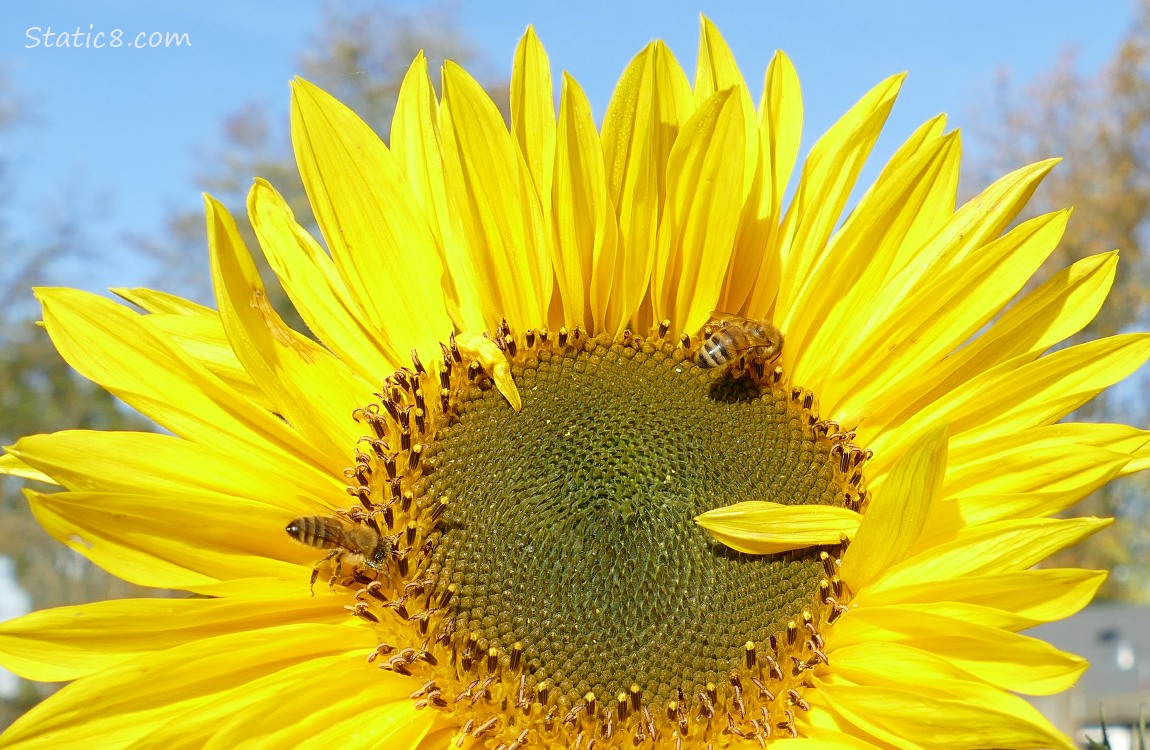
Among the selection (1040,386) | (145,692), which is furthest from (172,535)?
(1040,386)

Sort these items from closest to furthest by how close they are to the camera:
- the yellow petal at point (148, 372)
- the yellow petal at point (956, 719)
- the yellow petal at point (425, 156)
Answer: the yellow petal at point (956, 719)
the yellow petal at point (148, 372)
the yellow petal at point (425, 156)

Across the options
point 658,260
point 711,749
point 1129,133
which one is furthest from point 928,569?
point 1129,133

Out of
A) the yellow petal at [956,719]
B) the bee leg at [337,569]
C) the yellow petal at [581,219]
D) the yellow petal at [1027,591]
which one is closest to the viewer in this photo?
the yellow petal at [956,719]

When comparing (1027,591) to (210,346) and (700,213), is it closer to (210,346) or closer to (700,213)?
(700,213)

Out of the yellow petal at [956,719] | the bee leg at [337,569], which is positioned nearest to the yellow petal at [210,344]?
the bee leg at [337,569]

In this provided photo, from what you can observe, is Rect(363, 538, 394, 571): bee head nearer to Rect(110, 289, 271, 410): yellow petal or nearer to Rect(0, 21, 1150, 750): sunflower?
Rect(0, 21, 1150, 750): sunflower

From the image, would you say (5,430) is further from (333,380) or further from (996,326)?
(996,326)

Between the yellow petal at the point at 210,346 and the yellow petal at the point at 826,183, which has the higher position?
the yellow petal at the point at 826,183

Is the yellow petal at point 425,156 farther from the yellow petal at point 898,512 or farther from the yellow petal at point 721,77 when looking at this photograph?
the yellow petal at point 898,512
